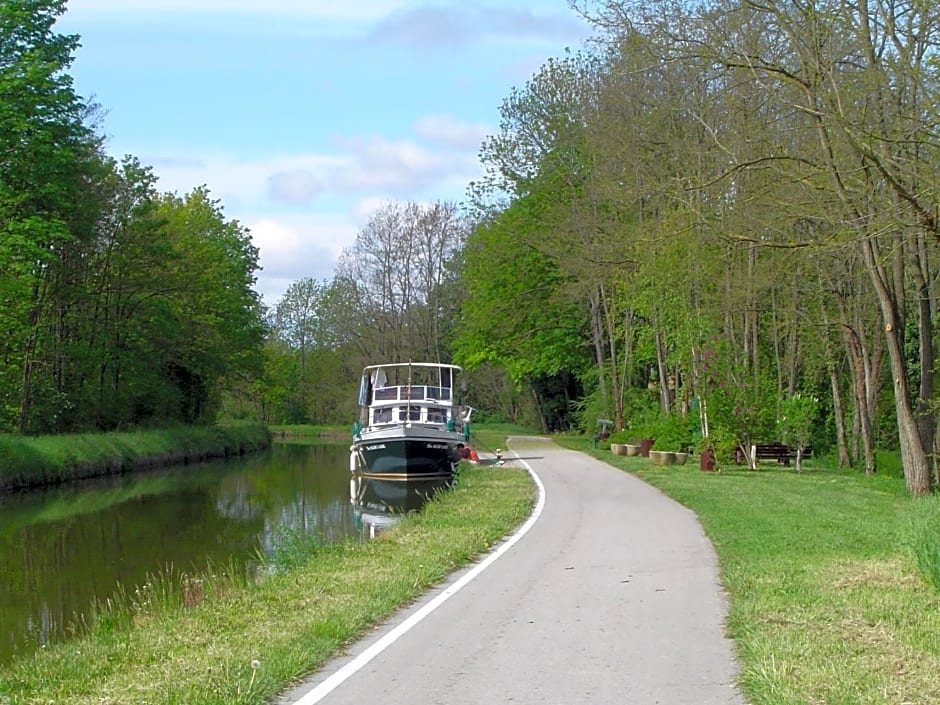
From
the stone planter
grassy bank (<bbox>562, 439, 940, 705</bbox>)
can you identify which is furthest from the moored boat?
grassy bank (<bbox>562, 439, 940, 705</bbox>)

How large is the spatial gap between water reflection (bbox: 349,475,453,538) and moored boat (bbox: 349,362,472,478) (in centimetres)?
35

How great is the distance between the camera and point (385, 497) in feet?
106

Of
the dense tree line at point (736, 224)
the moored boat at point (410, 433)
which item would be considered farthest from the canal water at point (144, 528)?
the dense tree line at point (736, 224)

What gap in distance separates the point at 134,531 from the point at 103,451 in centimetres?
1731

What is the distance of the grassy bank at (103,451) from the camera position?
113ft

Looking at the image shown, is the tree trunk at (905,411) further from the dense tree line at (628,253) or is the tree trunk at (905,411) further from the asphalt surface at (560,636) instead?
the asphalt surface at (560,636)

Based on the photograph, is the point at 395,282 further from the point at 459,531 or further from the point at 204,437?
the point at 459,531

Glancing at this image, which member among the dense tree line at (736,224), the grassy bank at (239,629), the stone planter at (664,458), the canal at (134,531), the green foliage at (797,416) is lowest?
the canal at (134,531)

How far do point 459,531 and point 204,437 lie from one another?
3996 centimetres

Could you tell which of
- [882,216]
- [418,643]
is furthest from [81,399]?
[418,643]

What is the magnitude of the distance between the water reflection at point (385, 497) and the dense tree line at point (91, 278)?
40.9 ft

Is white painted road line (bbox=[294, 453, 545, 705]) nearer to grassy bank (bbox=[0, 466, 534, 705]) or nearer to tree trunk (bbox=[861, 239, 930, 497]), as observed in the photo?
grassy bank (bbox=[0, 466, 534, 705])

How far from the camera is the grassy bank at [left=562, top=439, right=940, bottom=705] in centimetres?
750

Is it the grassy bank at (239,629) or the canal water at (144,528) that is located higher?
the grassy bank at (239,629)
